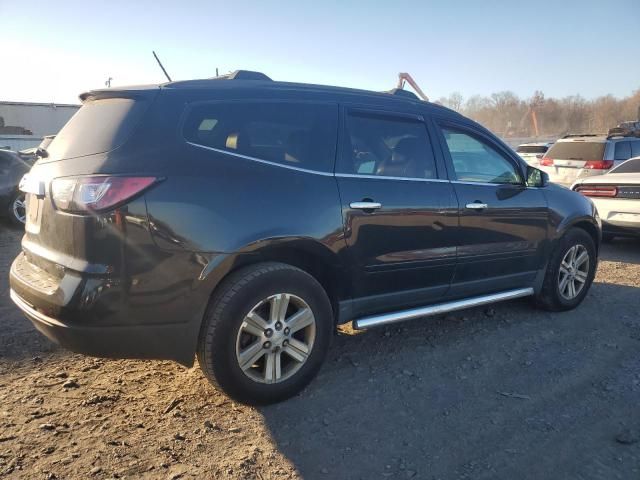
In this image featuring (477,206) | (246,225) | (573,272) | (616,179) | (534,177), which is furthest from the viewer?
(616,179)

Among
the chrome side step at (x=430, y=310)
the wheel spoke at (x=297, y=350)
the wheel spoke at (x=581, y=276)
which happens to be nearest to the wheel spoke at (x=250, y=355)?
the wheel spoke at (x=297, y=350)

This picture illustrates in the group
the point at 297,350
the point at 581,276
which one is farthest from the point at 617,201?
the point at 297,350

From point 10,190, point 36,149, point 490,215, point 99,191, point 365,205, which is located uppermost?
point 36,149

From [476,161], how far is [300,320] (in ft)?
7.17

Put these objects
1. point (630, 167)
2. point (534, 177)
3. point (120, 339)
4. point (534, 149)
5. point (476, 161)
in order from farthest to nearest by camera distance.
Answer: point (534, 149)
point (630, 167)
point (534, 177)
point (476, 161)
point (120, 339)

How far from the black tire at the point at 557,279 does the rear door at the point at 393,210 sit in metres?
1.39

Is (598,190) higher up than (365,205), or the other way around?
(365,205)

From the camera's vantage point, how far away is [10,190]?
8.73m

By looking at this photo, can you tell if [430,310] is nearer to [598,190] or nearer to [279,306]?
[279,306]

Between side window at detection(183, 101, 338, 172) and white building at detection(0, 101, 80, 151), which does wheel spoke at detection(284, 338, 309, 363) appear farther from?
white building at detection(0, 101, 80, 151)

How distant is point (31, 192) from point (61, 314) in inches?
32.5

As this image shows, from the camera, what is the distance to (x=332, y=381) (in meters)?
3.37

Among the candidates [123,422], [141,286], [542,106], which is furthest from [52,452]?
[542,106]

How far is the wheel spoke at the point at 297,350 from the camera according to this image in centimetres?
304
